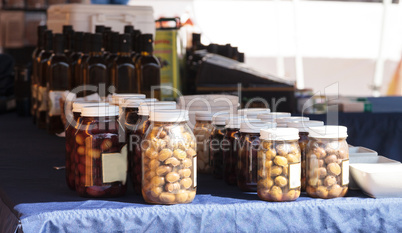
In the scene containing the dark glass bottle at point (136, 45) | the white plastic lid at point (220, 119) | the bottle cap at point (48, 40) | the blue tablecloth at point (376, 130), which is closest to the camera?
the white plastic lid at point (220, 119)

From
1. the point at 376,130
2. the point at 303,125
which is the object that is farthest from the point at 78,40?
the point at 376,130

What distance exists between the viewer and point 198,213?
96cm

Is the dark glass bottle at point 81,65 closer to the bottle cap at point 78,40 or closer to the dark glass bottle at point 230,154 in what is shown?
the bottle cap at point 78,40

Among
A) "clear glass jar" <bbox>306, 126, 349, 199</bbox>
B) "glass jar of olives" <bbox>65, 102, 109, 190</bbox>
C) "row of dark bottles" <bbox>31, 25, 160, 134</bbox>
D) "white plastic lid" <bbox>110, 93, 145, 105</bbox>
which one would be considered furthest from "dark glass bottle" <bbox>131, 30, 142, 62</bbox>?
"clear glass jar" <bbox>306, 126, 349, 199</bbox>

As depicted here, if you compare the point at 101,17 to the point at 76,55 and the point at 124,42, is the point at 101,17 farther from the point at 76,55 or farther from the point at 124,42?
the point at 124,42

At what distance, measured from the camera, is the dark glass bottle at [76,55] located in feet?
6.23

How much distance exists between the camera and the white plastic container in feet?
7.32

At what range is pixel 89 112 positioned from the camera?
1.01 meters

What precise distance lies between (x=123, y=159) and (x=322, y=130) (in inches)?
15.4

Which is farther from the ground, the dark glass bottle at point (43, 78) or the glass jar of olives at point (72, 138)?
the dark glass bottle at point (43, 78)

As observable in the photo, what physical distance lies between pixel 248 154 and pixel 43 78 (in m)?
1.26

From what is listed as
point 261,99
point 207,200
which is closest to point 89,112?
point 207,200

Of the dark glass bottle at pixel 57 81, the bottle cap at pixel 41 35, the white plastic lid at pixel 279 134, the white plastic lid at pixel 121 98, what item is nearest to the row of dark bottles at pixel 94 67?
the dark glass bottle at pixel 57 81

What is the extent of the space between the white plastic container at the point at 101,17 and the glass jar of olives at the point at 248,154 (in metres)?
1.34
